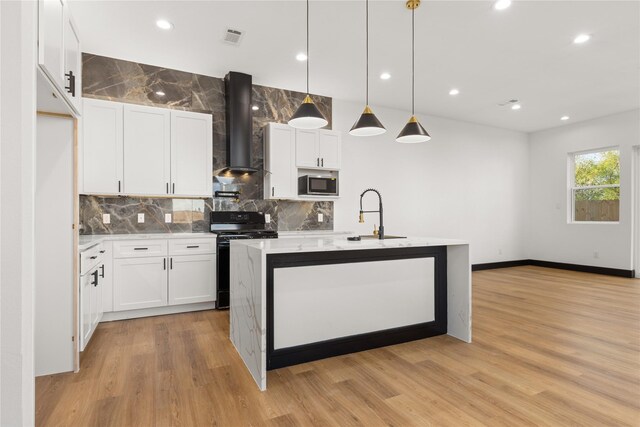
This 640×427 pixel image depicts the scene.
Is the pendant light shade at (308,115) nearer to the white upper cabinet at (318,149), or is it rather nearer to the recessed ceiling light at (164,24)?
the recessed ceiling light at (164,24)

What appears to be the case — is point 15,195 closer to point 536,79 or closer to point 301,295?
A: point 301,295

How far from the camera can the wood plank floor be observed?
1.94 m

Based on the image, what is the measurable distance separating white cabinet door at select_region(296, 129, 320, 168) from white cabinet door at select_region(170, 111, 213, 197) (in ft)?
4.00

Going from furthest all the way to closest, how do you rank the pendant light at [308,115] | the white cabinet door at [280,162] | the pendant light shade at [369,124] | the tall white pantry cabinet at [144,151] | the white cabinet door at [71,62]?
1. the white cabinet door at [280,162]
2. the tall white pantry cabinet at [144,151]
3. the pendant light shade at [369,124]
4. the pendant light at [308,115]
5. the white cabinet door at [71,62]

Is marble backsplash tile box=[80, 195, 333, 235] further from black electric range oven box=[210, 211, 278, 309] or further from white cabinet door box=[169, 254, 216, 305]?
white cabinet door box=[169, 254, 216, 305]

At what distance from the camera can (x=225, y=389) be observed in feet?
7.42

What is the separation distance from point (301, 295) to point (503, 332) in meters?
2.12

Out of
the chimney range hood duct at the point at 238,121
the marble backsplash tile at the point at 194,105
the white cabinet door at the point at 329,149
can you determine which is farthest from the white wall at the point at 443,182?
the chimney range hood duct at the point at 238,121

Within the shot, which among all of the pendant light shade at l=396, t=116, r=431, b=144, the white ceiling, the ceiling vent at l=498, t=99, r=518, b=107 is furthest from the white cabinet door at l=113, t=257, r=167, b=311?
the ceiling vent at l=498, t=99, r=518, b=107

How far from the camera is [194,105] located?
464 cm

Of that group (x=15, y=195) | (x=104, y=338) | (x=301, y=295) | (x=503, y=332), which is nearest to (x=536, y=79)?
(x=503, y=332)

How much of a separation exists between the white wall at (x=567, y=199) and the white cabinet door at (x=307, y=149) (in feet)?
18.3

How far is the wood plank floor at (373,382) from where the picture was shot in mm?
1942

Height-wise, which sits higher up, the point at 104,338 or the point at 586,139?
the point at 586,139
